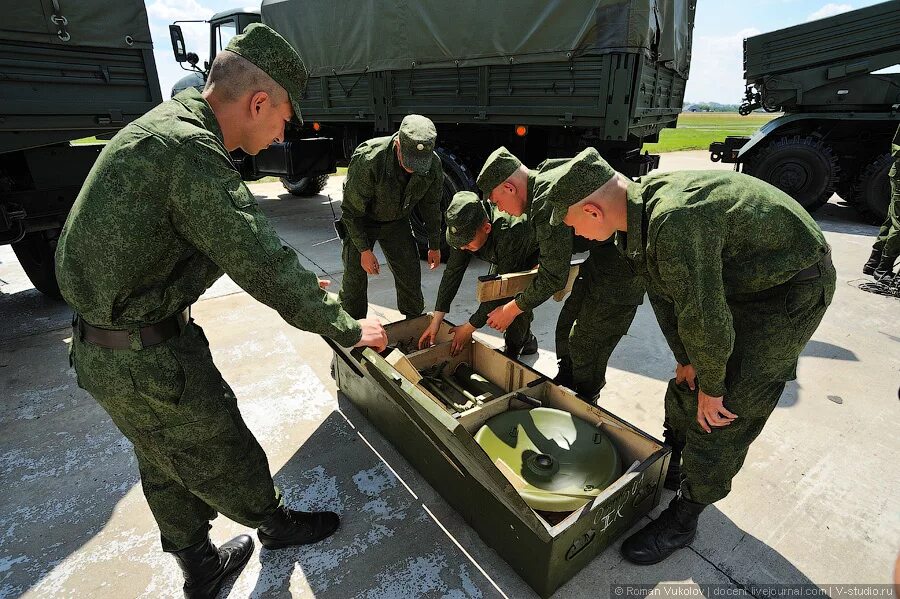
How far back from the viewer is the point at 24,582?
1.93 metres

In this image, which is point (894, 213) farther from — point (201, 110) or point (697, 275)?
point (201, 110)

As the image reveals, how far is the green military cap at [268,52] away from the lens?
147cm

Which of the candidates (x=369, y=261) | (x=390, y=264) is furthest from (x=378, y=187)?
(x=390, y=264)

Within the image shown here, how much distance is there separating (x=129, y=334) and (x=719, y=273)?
6.09 feet

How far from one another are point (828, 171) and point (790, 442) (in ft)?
21.4

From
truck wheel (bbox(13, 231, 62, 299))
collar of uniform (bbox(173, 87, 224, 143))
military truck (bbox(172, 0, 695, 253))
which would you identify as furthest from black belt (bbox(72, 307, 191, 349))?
military truck (bbox(172, 0, 695, 253))

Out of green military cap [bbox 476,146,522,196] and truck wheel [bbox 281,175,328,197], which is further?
truck wheel [bbox 281,175,328,197]

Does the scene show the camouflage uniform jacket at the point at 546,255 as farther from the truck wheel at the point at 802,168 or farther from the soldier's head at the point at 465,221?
the truck wheel at the point at 802,168

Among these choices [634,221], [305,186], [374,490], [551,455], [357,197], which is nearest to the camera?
[634,221]

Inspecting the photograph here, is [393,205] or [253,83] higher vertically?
[253,83]

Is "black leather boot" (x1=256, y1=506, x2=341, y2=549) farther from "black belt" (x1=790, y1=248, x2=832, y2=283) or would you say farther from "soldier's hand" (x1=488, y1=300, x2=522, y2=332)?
"black belt" (x1=790, y1=248, x2=832, y2=283)

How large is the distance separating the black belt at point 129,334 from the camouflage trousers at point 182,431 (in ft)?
0.07

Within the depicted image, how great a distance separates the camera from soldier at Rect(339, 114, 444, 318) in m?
3.14

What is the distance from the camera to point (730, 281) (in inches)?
67.3
